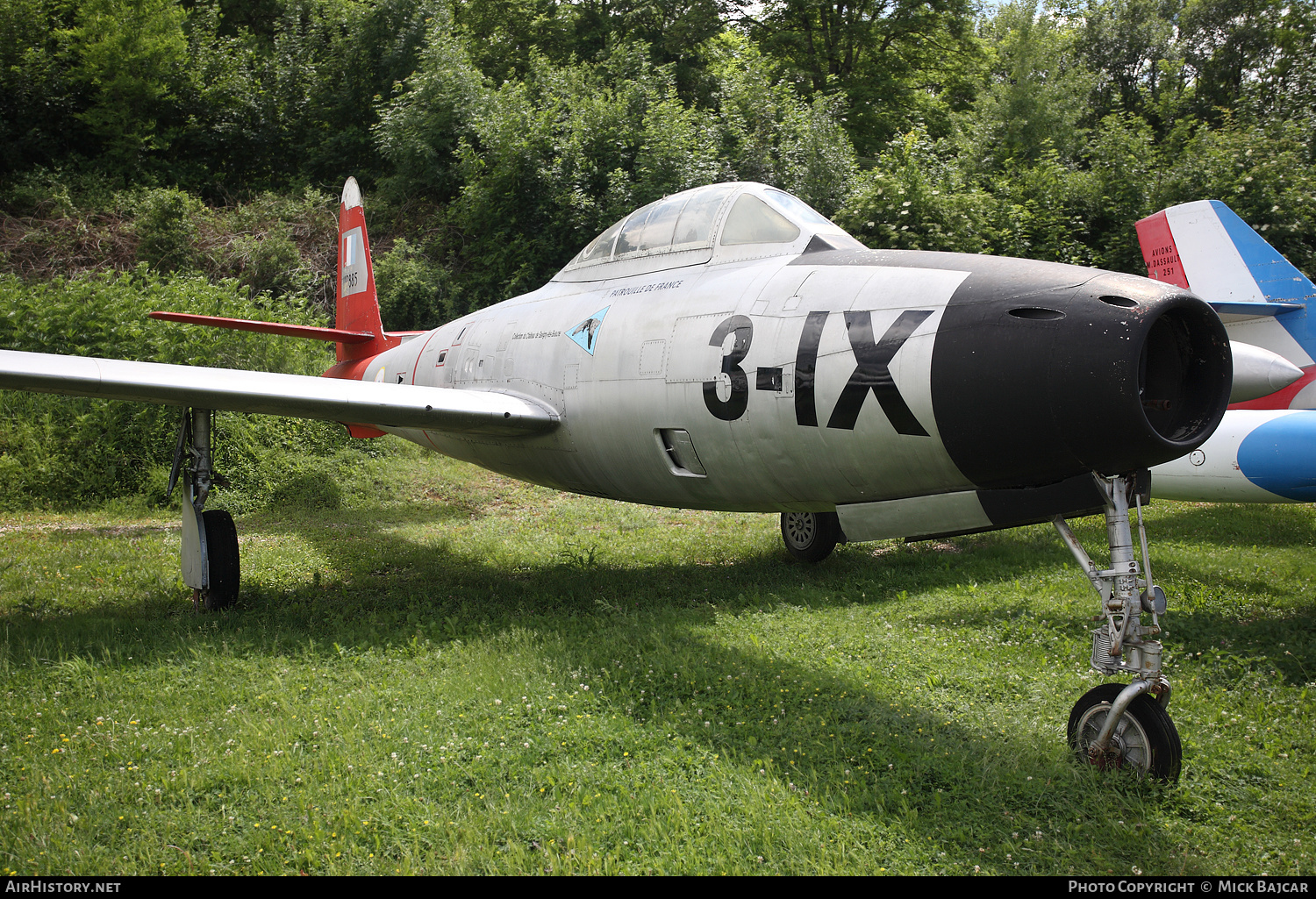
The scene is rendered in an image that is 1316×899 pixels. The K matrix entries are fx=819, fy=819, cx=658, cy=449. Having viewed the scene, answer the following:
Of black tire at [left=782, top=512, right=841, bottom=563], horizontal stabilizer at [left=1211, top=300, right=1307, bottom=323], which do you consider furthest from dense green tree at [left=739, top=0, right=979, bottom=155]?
black tire at [left=782, top=512, right=841, bottom=563]

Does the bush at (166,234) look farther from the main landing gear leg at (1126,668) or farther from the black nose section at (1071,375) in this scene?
the main landing gear leg at (1126,668)

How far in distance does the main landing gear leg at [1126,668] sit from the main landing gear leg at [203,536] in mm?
5781

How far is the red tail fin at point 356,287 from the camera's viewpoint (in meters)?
10.1

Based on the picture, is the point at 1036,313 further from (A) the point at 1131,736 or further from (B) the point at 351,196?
(B) the point at 351,196

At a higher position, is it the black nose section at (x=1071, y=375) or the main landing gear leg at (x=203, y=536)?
the black nose section at (x=1071, y=375)

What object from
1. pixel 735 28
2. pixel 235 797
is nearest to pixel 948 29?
pixel 735 28

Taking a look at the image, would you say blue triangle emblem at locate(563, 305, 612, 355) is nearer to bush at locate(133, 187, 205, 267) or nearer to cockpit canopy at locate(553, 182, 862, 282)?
cockpit canopy at locate(553, 182, 862, 282)

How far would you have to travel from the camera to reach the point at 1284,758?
377 cm

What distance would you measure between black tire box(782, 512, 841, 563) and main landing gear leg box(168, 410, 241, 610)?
4.82m

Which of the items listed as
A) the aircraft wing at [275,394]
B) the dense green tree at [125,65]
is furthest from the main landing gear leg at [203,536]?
the dense green tree at [125,65]

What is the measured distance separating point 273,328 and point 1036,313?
27.1ft

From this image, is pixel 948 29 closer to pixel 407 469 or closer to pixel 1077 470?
pixel 407 469

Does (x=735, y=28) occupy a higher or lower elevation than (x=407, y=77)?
higher

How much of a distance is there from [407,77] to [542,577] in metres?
21.4
